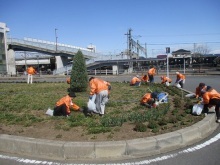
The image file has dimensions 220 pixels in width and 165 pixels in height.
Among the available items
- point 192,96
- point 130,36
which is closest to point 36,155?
point 192,96

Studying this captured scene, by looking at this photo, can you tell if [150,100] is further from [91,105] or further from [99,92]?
[91,105]

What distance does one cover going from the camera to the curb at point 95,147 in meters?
4.98

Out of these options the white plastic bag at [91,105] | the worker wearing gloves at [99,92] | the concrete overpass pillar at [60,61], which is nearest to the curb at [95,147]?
the white plastic bag at [91,105]

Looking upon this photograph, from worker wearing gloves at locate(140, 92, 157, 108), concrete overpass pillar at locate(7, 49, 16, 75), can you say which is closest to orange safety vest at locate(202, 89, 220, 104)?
worker wearing gloves at locate(140, 92, 157, 108)

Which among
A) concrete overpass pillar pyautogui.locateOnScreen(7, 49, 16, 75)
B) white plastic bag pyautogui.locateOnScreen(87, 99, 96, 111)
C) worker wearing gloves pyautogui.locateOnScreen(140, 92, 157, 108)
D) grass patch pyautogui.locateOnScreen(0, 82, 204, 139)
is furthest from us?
concrete overpass pillar pyautogui.locateOnScreen(7, 49, 16, 75)

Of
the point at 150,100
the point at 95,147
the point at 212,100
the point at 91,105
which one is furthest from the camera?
the point at 150,100

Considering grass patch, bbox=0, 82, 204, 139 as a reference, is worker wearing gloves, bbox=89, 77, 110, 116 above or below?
above

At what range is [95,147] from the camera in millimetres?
4988

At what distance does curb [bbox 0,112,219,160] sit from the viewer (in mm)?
4984

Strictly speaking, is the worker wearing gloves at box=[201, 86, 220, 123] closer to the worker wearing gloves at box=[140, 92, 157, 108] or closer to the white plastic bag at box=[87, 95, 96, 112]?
the worker wearing gloves at box=[140, 92, 157, 108]

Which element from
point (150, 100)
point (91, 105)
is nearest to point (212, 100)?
point (150, 100)

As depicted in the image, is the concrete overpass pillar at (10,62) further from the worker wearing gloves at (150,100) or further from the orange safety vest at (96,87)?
the orange safety vest at (96,87)

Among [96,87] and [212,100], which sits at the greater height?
[96,87]

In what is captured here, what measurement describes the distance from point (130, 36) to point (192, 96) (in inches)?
1761
